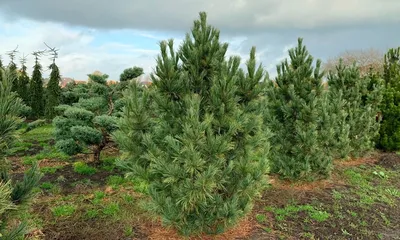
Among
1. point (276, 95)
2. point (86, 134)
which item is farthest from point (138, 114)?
point (276, 95)

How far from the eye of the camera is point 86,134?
800 cm

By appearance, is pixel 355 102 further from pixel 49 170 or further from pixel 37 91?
pixel 37 91

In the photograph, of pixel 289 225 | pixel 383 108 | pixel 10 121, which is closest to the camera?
pixel 10 121

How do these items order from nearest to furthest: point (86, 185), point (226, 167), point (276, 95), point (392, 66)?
1. point (226, 167)
2. point (86, 185)
3. point (276, 95)
4. point (392, 66)

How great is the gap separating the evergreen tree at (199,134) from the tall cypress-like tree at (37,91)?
19860mm

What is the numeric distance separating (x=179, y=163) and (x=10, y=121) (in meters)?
2.31

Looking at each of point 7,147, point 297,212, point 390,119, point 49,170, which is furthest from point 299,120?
point 390,119

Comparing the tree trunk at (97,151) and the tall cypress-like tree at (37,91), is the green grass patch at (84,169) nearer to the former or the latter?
the tree trunk at (97,151)

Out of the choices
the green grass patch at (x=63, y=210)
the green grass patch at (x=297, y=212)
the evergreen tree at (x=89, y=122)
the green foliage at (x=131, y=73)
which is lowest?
the green grass patch at (x=297, y=212)

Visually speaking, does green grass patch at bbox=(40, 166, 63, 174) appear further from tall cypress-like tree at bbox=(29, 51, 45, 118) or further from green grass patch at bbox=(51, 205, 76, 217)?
tall cypress-like tree at bbox=(29, 51, 45, 118)

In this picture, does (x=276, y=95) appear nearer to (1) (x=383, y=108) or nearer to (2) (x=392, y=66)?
(1) (x=383, y=108)

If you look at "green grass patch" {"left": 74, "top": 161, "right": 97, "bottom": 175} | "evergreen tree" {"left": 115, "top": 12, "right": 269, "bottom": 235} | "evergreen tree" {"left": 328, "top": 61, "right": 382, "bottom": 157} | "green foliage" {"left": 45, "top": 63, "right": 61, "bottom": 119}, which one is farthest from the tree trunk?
"green foliage" {"left": 45, "top": 63, "right": 61, "bottom": 119}

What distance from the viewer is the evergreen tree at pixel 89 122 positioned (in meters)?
7.96

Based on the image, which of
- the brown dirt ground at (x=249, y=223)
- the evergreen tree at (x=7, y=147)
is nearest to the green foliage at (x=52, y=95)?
the brown dirt ground at (x=249, y=223)
